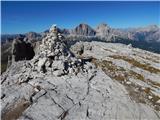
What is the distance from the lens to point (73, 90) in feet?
132

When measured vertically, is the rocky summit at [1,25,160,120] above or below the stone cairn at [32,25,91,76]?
below

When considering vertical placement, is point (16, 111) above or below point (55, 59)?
below

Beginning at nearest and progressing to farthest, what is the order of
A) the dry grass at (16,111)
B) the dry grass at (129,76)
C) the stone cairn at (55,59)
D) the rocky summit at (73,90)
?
the dry grass at (16,111) → the rocky summit at (73,90) → the dry grass at (129,76) → the stone cairn at (55,59)

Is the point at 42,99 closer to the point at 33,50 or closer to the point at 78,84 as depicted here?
the point at 78,84

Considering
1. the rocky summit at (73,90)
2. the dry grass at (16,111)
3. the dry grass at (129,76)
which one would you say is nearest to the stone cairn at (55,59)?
the rocky summit at (73,90)

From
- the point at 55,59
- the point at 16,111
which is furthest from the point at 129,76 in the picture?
the point at 16,111

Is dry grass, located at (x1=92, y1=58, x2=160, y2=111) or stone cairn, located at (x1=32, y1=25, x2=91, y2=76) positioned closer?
dry grass, located at (x1=92, y1=58, x2=160, y2=111)

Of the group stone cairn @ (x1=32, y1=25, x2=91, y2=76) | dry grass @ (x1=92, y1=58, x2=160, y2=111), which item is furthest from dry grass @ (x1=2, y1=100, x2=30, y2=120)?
dry grass @ (x1=92, y1=58, x2=160, y2=111)

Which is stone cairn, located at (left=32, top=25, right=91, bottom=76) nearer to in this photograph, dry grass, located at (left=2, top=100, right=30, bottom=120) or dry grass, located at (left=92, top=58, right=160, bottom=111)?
dry grass, located at (left=92, top=58, right=160, bottom=111)

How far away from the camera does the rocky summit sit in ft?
113

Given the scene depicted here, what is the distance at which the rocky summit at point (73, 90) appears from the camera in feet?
113

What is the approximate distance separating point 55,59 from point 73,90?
10301mm

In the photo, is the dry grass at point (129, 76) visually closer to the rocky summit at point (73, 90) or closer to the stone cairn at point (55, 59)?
the rocky summit at point (73, 90)

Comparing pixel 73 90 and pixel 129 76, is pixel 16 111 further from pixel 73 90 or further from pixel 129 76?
pixel 129 76
